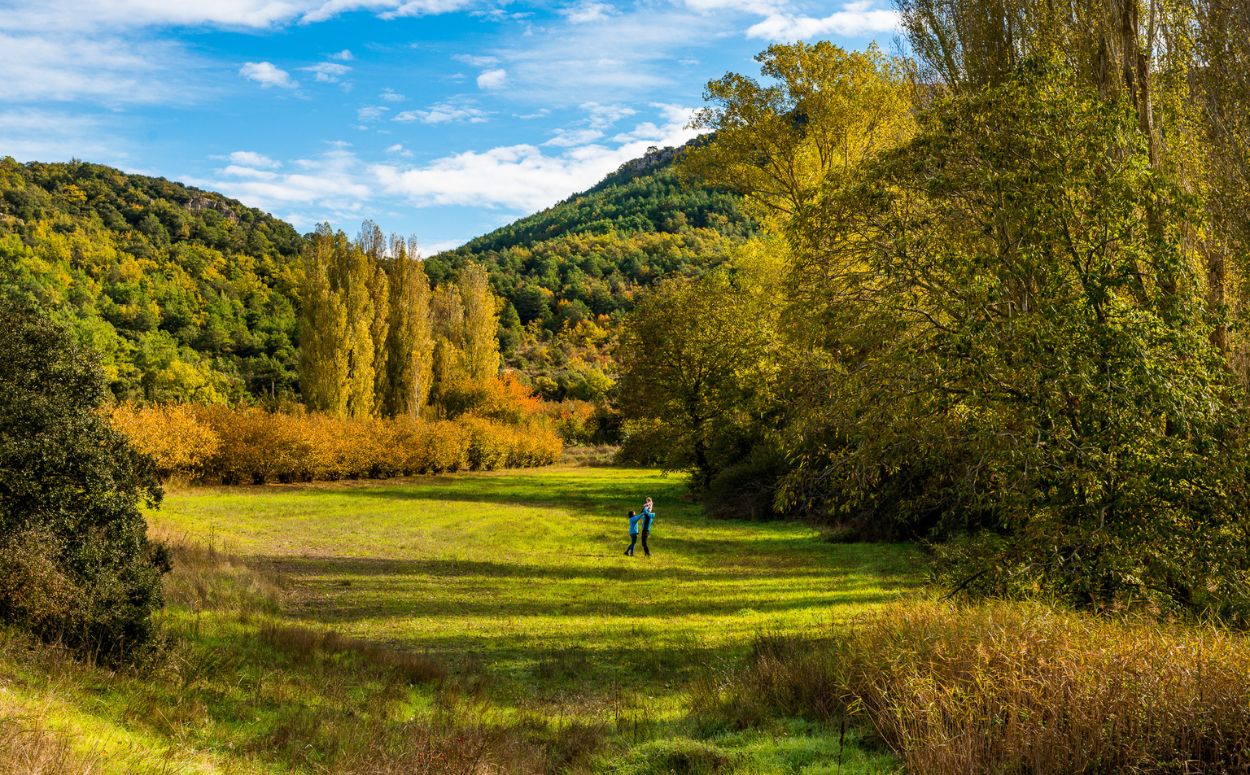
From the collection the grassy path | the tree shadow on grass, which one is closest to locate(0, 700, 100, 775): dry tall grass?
the grassy path

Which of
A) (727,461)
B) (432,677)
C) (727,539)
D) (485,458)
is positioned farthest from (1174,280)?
(485,458)

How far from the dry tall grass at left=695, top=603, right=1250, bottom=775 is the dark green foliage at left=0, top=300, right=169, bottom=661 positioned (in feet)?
21.6

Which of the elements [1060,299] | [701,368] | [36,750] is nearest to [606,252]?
[701,368]

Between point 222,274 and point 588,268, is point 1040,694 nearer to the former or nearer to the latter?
point 222,274

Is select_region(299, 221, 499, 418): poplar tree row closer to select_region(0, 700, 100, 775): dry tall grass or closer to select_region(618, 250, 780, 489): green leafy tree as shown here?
select_region(618, 250, 780, 489): green leafy tree

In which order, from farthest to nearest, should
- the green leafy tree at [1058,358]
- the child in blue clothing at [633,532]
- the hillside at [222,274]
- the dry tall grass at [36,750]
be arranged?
the hillside at [222,274]
the child in blue clothing at [633,532]
the green leafy tree at [1058,358]
the dry tall grass at [36,750]

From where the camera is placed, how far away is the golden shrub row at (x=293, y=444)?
3017 cm

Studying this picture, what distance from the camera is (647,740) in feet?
22.8

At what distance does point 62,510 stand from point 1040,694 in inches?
384

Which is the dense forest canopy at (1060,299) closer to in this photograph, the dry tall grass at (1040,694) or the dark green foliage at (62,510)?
the dry tall grass at (1040,694)

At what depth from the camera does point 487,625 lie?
12477 millimetres

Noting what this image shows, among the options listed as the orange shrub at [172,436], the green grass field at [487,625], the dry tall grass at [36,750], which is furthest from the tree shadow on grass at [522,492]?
the dry tall grass at [36,750]

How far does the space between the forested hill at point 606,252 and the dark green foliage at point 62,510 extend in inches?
3333

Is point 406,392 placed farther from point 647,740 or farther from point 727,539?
point 647,740
